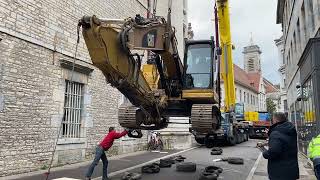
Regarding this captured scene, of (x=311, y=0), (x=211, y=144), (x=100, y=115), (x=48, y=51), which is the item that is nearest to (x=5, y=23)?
(x=48, y=51)

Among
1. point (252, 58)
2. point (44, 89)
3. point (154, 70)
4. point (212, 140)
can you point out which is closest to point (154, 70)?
point (154, 70)

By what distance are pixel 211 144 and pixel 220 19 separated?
9.96m

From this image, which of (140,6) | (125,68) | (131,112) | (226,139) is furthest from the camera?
(226,139)

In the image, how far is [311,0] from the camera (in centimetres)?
1244

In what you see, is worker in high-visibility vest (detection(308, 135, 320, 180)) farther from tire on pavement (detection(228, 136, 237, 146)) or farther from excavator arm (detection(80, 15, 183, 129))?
tire on pavement (detection(228, 136, 237, 146))

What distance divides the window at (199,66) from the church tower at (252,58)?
2857 inches

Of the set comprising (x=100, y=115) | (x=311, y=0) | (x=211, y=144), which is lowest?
(x=211, y=144)

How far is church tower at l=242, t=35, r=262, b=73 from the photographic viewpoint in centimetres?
8069

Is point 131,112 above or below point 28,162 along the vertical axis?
above

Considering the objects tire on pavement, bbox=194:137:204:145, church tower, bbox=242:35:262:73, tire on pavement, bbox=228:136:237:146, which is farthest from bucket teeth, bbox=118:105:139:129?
church tower, bbox=242:35:262:73

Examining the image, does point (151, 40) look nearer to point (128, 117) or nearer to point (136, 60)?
point (136, 60)

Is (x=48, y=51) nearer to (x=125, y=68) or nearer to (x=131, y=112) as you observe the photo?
(x=131, y=112)

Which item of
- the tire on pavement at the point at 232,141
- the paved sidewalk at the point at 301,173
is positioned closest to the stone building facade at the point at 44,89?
the paved sidewalk at the point at 301,173

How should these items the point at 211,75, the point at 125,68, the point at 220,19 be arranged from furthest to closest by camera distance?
the point at 220,19 → the point at 211,75 → the point at 125,68
